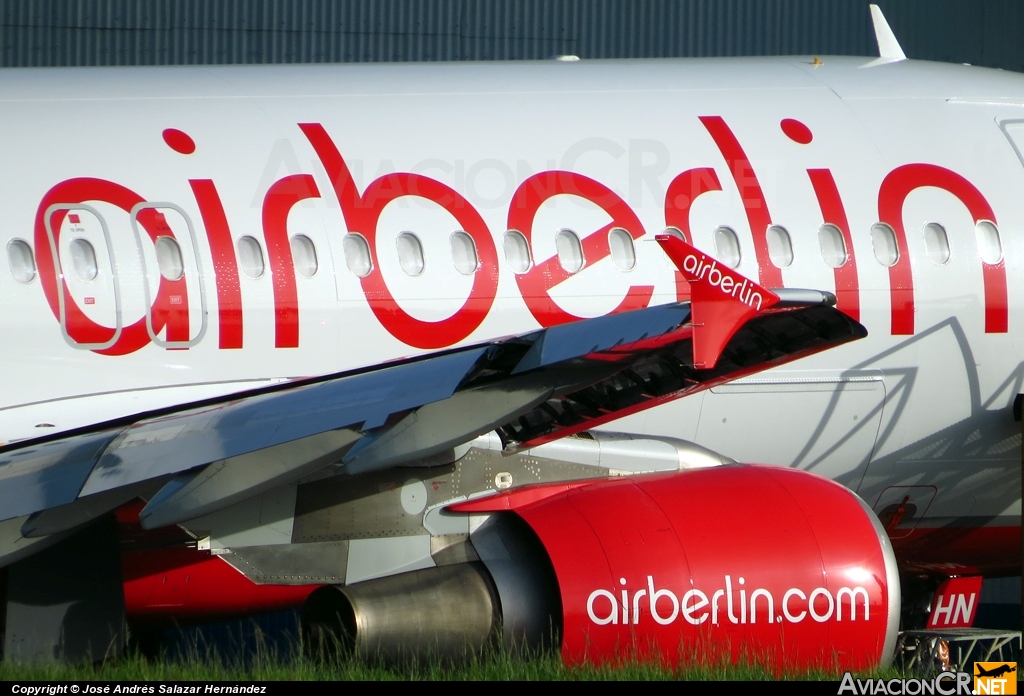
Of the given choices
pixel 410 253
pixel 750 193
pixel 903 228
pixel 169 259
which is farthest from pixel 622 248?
pixel 169 259

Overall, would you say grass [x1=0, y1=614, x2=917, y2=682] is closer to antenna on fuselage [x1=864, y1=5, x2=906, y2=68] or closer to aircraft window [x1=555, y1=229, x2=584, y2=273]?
aircraft window [x1=555, y1=229, x2=584, y2=273]

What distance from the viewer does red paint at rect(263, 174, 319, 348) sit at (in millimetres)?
7836

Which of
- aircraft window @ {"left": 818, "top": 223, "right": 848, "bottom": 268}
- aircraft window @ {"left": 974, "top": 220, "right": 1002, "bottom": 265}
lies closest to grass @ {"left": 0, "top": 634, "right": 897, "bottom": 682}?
aircraft window @ {"left": 818, "top": 223, "right": 848, "bottom": 268}

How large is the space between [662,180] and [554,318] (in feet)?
4.10

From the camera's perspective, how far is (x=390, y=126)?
27.5ft

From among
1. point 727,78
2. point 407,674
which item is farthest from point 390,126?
point 407,674

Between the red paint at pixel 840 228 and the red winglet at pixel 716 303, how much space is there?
167 inches

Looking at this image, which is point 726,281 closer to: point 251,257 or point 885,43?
point 251,257

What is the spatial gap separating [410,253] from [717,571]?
2875 mm

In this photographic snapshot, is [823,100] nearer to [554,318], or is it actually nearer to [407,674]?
[554,318]

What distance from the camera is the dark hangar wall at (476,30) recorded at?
15258 millimetres

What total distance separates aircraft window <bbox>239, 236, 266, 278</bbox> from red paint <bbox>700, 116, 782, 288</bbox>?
3186 mm

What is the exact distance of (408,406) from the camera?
513cm

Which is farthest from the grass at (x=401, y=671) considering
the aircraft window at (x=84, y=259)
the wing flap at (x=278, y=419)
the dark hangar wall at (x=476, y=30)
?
the dark hangar wall at (x=476, y=30)
